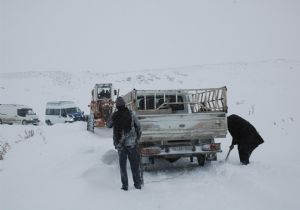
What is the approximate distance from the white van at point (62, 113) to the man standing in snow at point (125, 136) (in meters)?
23.9

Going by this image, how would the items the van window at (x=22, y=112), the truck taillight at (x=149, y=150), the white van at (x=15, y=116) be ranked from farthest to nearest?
the van window at (x=22, y=112) < the white van at (x=15, y=116) < the truck taillight at (x=149, y=150)

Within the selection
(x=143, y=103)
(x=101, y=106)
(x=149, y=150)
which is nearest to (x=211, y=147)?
(x=149, y=150)

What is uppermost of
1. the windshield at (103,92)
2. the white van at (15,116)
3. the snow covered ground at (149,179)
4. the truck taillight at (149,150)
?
the windshield at (103,92)

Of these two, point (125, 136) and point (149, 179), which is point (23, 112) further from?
point (125, 136)

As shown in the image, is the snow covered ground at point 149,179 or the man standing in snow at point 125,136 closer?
the snow covered ground at point 149,179

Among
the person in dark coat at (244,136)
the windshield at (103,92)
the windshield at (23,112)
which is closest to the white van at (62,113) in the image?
the windshield at (23,112)

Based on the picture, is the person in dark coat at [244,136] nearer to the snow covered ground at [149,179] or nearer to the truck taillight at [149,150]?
the snow covered ground at [149,179]

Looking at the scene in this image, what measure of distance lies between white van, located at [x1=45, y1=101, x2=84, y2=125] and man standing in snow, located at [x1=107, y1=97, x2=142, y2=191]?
23902 mm

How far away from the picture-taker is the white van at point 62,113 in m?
31.5

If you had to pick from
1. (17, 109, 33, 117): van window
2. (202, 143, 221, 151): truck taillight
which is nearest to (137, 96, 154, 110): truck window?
(202, 143, 221, 151): truck taillight

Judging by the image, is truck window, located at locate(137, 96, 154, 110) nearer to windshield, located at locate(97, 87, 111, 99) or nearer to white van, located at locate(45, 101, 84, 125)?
windshield, located at locate(97, 87, 111, 99)

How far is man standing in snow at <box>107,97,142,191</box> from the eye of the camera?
7930 millimetres

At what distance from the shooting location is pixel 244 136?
9914 millimetres

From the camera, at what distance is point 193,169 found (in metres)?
10.1
